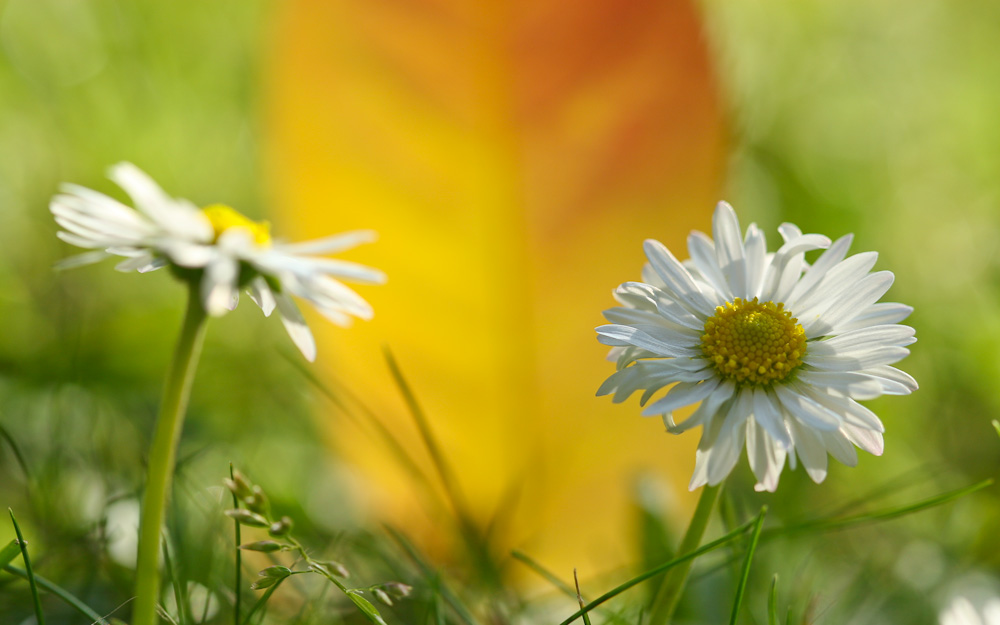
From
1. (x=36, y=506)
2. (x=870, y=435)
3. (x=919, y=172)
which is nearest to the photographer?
(x=870, y=435)

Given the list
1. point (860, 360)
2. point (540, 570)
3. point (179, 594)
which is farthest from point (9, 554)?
point (860, 360)

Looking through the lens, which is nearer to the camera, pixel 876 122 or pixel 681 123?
pixel 681 123

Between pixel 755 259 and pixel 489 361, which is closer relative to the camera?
pixel 755 259

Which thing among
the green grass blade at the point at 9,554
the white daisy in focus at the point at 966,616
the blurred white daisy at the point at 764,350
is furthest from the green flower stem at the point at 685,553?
the green grass blade at the point at 9,554

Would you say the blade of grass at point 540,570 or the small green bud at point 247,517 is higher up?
the small green bud at point 247,517

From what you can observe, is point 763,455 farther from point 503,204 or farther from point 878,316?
point 503,204

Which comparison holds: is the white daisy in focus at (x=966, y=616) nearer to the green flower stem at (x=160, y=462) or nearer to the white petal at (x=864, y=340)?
the white petal at (x=864, y=340)

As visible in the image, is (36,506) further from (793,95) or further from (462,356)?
(793,95)

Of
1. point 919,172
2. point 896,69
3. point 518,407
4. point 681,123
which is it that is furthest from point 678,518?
point 896,69
